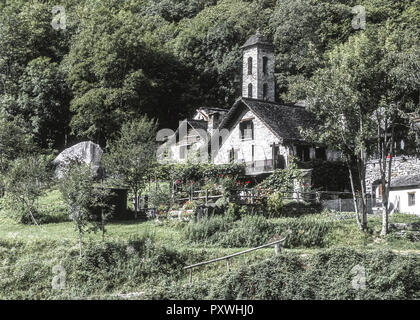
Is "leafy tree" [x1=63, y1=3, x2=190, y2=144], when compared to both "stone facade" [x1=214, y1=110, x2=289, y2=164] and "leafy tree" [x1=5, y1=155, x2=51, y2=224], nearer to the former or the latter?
"stone facade" [x1=214, y1=110, x2=289, y2=164]

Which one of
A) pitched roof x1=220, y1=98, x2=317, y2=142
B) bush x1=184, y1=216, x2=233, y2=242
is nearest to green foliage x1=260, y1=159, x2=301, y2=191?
pitched roof x1=220, y1=98, x2=317, y2=142

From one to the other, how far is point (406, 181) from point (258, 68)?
19.4m

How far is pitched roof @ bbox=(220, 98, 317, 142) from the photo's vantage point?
142ft

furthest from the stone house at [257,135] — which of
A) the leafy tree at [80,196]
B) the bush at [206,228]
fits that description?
the leafy tree at [80,196]

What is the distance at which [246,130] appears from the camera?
46.1 meters

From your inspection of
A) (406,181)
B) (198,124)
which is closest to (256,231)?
(406,181)

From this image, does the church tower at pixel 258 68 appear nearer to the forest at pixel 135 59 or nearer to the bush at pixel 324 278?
the forest at pixel 135 59

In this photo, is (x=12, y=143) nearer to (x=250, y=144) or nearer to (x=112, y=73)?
(x=112, y=73)

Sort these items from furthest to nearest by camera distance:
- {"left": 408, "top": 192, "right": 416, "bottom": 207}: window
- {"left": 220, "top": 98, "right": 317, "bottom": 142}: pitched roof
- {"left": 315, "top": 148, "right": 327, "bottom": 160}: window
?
{"left": 315, "top": 148, "right": 327, "bottom": 160}: window < {"left": 220, "top": 98, "right": 317, "bottom": 142}: pitched roof < {"left": 408, "top": 192, "right": 416, "bottom": 207}: window

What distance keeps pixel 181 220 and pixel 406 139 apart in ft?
38.8

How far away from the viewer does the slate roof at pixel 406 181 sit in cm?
3644

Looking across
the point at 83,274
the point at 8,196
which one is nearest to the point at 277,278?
the point at 83,274

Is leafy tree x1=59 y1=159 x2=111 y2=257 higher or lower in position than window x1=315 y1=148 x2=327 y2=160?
lower
